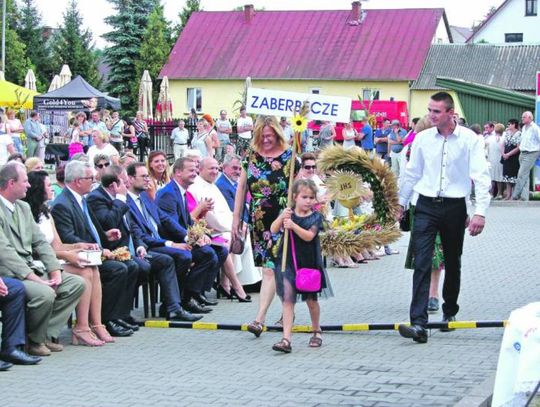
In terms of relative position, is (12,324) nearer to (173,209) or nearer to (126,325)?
(126,325)

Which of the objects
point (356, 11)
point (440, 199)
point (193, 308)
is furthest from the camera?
point (356, 11)

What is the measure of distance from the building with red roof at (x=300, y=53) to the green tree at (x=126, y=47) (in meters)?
3.92

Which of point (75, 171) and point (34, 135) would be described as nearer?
point (75, 171)

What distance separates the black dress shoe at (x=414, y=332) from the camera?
365 inches

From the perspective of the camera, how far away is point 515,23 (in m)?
82.6

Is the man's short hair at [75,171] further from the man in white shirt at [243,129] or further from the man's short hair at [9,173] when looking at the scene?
the man in white shirt at [243,129]

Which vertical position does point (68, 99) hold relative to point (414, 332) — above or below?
above

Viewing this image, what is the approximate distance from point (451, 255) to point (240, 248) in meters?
1.83

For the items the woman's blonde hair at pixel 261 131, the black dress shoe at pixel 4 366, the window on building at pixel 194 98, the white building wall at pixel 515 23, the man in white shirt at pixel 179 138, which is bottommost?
the black dress shoe at pixel 4 366

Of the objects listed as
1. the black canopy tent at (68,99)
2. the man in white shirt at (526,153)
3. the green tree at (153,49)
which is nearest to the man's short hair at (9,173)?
the man in white shirt at (526,153)

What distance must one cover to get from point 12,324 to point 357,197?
6792 millimetres

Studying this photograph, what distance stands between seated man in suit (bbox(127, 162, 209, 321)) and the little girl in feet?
5.34

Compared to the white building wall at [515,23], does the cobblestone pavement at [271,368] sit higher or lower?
lower

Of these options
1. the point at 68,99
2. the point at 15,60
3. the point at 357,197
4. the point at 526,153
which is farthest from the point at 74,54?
the point at 357,197
